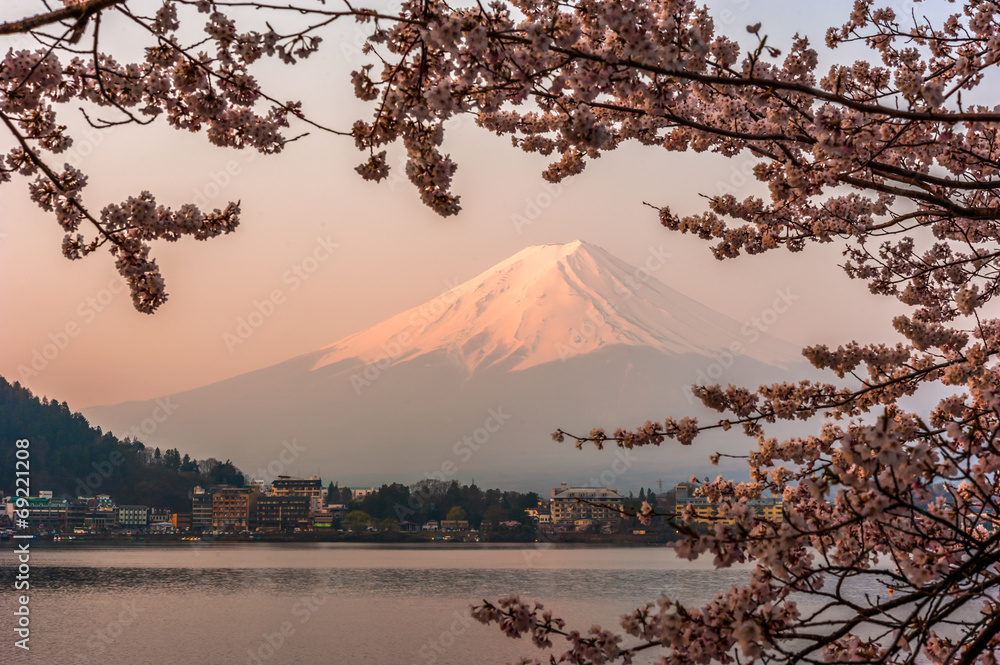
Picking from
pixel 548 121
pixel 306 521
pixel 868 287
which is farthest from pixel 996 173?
pixel 306 521

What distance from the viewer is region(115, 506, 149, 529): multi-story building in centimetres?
10292

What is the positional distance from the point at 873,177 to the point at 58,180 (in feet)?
14.9

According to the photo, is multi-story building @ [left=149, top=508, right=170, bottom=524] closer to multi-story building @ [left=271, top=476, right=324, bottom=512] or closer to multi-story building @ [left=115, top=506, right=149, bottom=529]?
multi-story building @ [left=115, top=506, right=149, bottom=529]

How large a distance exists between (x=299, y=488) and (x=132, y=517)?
72.2ft

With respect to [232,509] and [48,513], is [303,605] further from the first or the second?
[232,509]

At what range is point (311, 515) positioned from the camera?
118 m

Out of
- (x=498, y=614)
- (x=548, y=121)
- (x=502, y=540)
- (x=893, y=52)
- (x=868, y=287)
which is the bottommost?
(x=502, y=540)

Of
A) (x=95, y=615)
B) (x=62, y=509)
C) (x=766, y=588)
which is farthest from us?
(x=62, y=509)

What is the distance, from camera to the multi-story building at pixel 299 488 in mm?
118625

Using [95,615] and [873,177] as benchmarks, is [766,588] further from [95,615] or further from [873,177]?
[95,615]

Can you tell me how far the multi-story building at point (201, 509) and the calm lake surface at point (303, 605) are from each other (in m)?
43.7

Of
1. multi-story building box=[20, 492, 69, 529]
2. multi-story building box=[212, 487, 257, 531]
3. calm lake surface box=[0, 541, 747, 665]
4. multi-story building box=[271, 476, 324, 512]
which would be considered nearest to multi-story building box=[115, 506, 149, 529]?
multi-story building box=[20, 492, 69, 529]

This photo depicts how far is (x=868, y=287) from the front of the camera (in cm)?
725

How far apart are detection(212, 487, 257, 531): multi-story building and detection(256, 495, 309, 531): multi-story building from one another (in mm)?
1973
